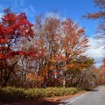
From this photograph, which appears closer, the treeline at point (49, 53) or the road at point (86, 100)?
the road at point (86, 100)

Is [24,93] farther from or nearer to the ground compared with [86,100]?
farther from the ground

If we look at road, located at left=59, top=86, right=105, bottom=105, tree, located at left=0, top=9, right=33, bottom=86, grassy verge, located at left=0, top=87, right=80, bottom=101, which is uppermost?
tree, located at left=0, top=9, right=33, bottom=86

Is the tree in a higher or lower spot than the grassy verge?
higher

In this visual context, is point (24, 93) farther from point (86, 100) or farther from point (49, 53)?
point (49, 53)

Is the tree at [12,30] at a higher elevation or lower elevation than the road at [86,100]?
higher

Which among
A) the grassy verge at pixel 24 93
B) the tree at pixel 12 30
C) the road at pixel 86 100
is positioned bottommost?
the road at pixel 86 100

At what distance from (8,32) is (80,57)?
19807 millimetres

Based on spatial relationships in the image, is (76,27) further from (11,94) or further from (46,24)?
(11,94)

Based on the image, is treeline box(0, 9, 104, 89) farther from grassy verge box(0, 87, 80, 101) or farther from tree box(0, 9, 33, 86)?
tree box(0, 9, 33, 86)

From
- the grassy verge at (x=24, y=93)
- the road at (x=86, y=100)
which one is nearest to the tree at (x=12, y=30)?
the grassy verge at (x=24, y=93)

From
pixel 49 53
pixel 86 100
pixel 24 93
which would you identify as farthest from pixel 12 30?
pixel 49 53

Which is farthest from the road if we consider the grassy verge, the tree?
the tree

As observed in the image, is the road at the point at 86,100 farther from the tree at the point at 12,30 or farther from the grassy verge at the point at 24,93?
the tree at the point at 12,30

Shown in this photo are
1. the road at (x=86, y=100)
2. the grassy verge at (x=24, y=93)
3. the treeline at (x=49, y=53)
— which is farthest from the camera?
the treeline at (x=49, y=53)
